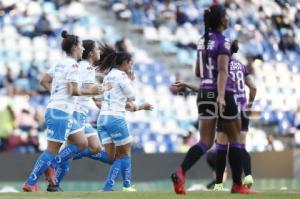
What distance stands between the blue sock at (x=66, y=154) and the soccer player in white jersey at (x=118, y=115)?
446 millimetres

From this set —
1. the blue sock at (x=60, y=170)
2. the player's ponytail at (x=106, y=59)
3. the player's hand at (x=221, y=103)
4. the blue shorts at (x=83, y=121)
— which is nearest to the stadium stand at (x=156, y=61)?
the player's ponytail at (x=106, y=59)

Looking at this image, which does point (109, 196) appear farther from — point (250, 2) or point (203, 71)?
point (250, 2)

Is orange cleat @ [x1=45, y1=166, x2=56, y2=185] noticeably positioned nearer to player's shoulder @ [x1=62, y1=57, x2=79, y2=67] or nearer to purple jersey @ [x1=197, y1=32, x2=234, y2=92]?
player's shoulder @ [x1=62, y1=57, x2=79, y2=67]

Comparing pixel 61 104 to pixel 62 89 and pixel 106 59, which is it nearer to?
pixel 62 89

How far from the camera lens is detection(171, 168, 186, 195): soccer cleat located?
10164mm

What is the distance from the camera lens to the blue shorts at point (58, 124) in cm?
1145

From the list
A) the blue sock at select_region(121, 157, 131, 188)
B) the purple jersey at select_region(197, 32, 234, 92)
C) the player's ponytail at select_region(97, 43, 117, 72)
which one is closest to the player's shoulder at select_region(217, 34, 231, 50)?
the purple jersey at select_region(197, 32, 234, 92)

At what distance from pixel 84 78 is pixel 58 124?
2.96 feet

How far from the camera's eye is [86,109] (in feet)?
40.9

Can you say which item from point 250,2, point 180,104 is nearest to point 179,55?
point 180,104

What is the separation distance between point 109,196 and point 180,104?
11.3 meters

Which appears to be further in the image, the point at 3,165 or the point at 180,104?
the point at 180,104

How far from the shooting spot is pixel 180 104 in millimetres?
21547

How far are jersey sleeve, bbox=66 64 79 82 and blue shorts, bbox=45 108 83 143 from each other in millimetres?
444
